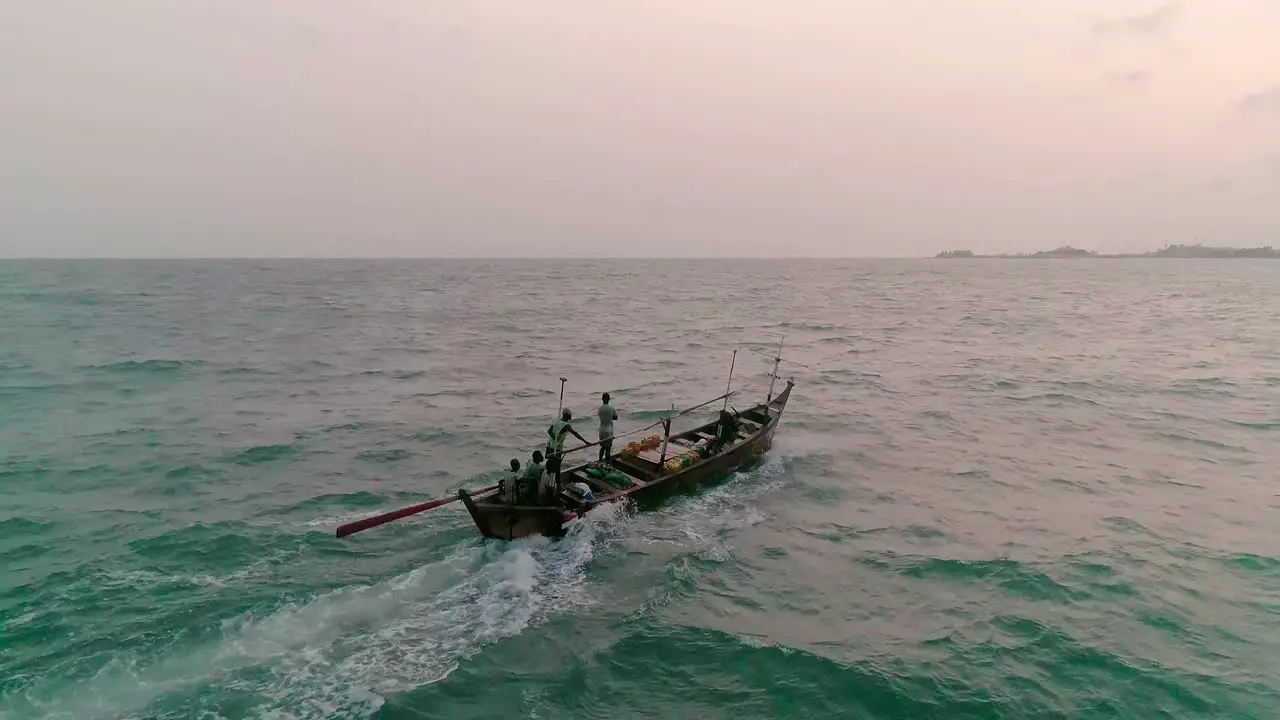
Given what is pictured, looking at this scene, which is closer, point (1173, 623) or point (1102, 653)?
point (1102, 653)

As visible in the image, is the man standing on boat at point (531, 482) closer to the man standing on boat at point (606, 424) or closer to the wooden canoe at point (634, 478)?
the wooden canoe at point (634, 478)

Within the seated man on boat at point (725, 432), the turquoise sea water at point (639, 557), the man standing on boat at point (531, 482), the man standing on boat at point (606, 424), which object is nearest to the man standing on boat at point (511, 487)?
the man standing on boat at point (531, 482)

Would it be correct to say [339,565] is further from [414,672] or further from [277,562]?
[414,672]

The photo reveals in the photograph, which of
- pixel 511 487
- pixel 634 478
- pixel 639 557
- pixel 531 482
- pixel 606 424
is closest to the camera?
pixel 511 487

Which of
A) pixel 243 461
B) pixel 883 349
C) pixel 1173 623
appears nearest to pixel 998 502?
pixel 1173 623

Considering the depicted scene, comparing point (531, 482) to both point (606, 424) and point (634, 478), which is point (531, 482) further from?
point (606, 424)

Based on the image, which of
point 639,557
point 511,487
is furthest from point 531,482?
point 639,557

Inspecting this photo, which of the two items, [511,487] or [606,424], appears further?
[606,424]
